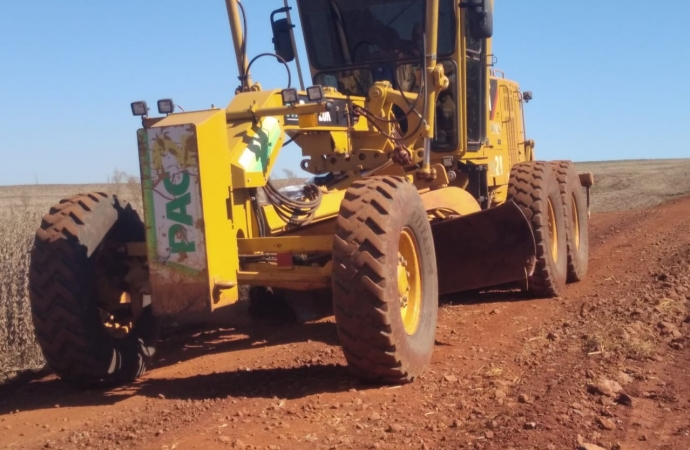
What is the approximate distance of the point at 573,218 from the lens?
10.1m

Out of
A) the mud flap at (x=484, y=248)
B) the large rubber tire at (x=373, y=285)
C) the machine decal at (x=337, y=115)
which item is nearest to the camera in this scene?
the large rubber tire at (x=373, y=285)

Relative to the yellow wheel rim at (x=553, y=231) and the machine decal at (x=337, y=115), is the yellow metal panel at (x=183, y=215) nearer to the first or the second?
the machine decal at (x=337, y=115)

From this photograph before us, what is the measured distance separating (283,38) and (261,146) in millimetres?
2970

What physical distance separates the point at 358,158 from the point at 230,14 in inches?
67.8

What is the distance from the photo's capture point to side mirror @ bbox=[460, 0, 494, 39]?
7.24 m

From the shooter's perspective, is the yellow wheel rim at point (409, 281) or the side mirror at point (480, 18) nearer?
the yellow wheel rim at point (409, 281)

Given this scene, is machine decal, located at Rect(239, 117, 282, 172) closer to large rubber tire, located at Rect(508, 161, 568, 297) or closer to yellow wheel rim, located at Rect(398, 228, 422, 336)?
yellow wheel rim, located at Rect(398, 228, 422, 336)

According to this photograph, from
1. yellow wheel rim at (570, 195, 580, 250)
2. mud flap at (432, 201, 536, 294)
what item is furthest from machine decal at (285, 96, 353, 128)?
yellow wheel rim at (570, 195, 580, 250)

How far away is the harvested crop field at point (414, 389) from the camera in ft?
14.0

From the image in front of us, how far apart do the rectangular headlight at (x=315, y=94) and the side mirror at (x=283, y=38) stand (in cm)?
296

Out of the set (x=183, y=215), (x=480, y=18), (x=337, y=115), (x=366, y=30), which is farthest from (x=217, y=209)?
(x=366, y=30)

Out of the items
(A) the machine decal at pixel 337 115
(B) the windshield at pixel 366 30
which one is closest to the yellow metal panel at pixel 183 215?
(A) the machine decal at pixel 337 115

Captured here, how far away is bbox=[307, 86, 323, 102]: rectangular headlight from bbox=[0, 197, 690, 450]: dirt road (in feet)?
6.07

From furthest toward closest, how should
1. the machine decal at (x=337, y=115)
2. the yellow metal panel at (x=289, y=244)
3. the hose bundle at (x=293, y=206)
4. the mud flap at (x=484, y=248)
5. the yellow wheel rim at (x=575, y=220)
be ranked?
the yellow wheel rim at (x=575, y=220)
the mud flap at (x=484, y=248)
the machine decal at (x=337, y=115)
the hose bundle at (x=293, y=206)
the yellow metal panel at (x=289, y=244)
